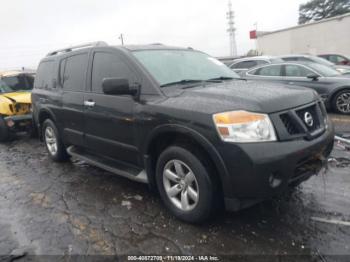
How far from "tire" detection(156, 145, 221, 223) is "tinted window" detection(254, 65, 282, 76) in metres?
6.69

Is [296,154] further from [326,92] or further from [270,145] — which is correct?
[326,92]

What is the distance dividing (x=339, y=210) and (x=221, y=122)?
1.70m

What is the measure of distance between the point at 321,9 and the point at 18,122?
175 ft

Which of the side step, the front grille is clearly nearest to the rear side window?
the side step

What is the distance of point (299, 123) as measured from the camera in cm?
272

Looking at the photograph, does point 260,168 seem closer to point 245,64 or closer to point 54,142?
point 54,142

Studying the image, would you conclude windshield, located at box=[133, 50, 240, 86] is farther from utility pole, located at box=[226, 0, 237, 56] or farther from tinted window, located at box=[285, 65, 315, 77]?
utility pole, located at box=[226, 0, 237, 56]

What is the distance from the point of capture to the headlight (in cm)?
254

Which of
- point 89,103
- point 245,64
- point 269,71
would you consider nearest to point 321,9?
point 245,64

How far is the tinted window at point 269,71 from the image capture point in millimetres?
8773

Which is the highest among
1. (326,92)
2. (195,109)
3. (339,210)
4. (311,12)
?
(311,12)

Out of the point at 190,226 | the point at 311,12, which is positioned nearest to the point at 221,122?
the point at 190,226

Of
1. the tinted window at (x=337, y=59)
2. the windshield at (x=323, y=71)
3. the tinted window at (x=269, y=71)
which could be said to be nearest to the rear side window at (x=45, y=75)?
the tinted window at (x=269, y=71)

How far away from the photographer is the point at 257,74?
9.17 meters
